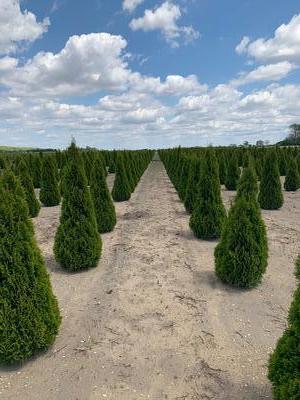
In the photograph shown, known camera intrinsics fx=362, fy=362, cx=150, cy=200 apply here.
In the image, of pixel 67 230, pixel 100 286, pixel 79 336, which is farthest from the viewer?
pixel 67 230

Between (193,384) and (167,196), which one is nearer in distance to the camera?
(193,384)

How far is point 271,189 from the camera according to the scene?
15094 mm

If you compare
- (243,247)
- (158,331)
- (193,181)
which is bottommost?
(158,331)

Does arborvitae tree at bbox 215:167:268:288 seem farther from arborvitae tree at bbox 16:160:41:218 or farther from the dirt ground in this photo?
arborvitae tree at bbox 16:160:41:218

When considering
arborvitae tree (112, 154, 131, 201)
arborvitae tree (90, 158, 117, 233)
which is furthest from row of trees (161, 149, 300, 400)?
arborvitae tree (112, 154, 131, 201)

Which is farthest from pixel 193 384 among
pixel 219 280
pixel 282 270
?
pixel 282 270

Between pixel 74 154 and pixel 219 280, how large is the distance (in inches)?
154

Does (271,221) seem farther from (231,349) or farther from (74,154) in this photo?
(231,349)

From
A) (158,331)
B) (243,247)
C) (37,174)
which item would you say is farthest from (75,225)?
(37,174)

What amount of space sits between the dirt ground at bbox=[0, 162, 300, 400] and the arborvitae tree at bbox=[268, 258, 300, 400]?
868 mm

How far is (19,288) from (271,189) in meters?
12.7

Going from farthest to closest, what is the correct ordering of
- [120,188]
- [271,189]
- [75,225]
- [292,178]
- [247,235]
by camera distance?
[292,178]
[120,188]
[271,189]
[75,225]
[247,235]

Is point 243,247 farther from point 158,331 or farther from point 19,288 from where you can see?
point 19,288

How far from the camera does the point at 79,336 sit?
5.09m
